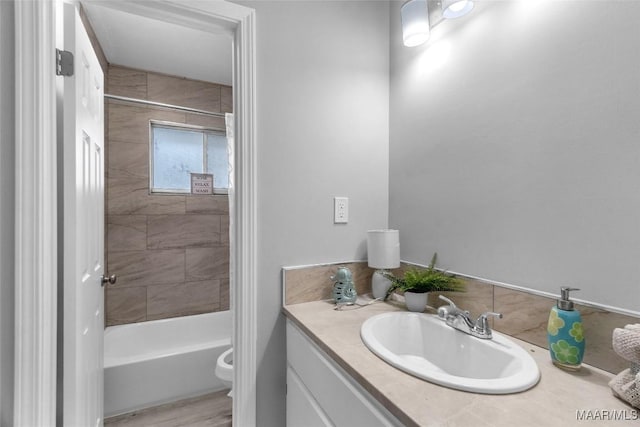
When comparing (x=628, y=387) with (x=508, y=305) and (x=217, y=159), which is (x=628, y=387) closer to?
(x=508, y=305)

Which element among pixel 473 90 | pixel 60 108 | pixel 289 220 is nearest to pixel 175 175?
pixel 60 108

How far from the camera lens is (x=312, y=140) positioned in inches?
51.9

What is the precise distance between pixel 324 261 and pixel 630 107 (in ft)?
3.61

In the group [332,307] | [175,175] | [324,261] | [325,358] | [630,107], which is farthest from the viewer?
[175,175]

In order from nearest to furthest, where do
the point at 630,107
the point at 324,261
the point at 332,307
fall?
the point at 630,107, the point at 332,307, the point at 324,261

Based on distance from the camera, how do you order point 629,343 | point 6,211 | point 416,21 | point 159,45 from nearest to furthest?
1. point 629,343
2. point 6,211
3. point 416,21
4. point 159,45

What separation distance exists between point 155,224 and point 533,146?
2.56m

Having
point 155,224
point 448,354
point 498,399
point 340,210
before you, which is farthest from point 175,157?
point 498,399

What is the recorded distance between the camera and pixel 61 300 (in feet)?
3.26

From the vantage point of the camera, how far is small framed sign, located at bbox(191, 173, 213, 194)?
258 cm

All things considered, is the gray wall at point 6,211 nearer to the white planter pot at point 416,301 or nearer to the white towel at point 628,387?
the white planter pot at point 416,301

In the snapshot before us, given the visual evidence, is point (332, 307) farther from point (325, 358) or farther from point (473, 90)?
point (473, 90)

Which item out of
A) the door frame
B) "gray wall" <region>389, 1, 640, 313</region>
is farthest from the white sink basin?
the door frame

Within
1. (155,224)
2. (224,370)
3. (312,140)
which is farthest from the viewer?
(155,224)
